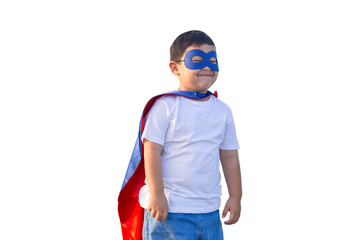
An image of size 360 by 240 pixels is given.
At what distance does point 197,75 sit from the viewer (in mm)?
3010

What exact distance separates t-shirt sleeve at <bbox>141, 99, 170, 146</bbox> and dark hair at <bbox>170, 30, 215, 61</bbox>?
15.9 inches

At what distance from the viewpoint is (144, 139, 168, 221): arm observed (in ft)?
9.19

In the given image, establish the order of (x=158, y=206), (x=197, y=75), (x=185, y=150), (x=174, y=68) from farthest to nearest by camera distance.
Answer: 1. (x=174, y=68)
2. (x=197, y=75)
3. (x=185, y=150)
4. (x=158, y=206)

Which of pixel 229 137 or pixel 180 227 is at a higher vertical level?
pixel 229 137

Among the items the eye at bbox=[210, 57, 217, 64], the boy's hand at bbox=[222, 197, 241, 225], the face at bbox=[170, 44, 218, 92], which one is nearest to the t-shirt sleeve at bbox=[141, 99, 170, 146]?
the face at bbox=[170, 44, 218, 92]

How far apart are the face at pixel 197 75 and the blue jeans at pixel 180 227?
35.8 inches

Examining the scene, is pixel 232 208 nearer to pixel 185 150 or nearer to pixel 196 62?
pixel 185 150

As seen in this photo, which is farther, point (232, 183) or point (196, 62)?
point (232, 183)

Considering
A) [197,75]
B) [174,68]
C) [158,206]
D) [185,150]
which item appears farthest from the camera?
[174,68]

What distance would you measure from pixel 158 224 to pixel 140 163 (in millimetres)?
476

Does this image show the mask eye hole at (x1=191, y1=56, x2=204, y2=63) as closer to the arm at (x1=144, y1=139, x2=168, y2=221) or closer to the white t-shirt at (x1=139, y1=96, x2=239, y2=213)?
the white t-shirt at (x1=139, y1=96, x2=239, y2=213)

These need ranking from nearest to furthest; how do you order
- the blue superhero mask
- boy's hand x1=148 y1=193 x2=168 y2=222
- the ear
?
boy's hand x1=148 y1=193 x2=168 y2=222 < the blue superhero mask < the ear

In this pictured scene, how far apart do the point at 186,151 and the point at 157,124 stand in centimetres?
28

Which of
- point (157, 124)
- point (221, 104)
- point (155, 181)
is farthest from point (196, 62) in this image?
point (155, 181)
